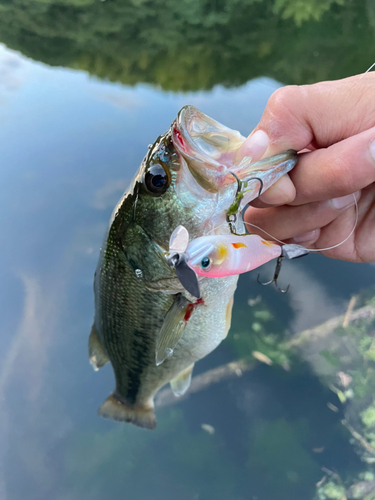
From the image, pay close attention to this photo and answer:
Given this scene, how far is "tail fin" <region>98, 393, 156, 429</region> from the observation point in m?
1.75

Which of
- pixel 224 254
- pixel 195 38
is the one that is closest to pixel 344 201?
pixel 224 254

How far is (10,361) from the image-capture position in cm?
221

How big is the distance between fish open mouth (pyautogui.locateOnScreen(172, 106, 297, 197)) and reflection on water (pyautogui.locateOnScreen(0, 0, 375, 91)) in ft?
11.2

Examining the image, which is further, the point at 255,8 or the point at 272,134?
the point at 255,8

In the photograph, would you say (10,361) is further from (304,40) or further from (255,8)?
(255,8)

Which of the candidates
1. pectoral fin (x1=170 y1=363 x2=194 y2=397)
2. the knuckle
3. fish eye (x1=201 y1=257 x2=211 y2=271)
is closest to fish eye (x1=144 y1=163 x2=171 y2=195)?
fish eye (x1=201 y1=257 x2=211 y2=271)

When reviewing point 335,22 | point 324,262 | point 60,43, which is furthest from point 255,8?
point 324,262

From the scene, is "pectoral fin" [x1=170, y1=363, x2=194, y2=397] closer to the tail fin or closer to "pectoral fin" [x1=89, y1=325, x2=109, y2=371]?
the tail fin

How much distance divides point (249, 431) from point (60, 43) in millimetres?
6274

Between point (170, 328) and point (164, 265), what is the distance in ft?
0.88

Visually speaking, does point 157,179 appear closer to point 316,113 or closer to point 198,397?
point 316,113

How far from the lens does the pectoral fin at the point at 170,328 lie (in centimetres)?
111

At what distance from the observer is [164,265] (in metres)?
1.02

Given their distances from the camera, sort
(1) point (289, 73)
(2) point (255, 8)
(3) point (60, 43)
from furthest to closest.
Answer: (2) point (255, 8)
(3) point (60, 43)
(1) point (289, 73)
